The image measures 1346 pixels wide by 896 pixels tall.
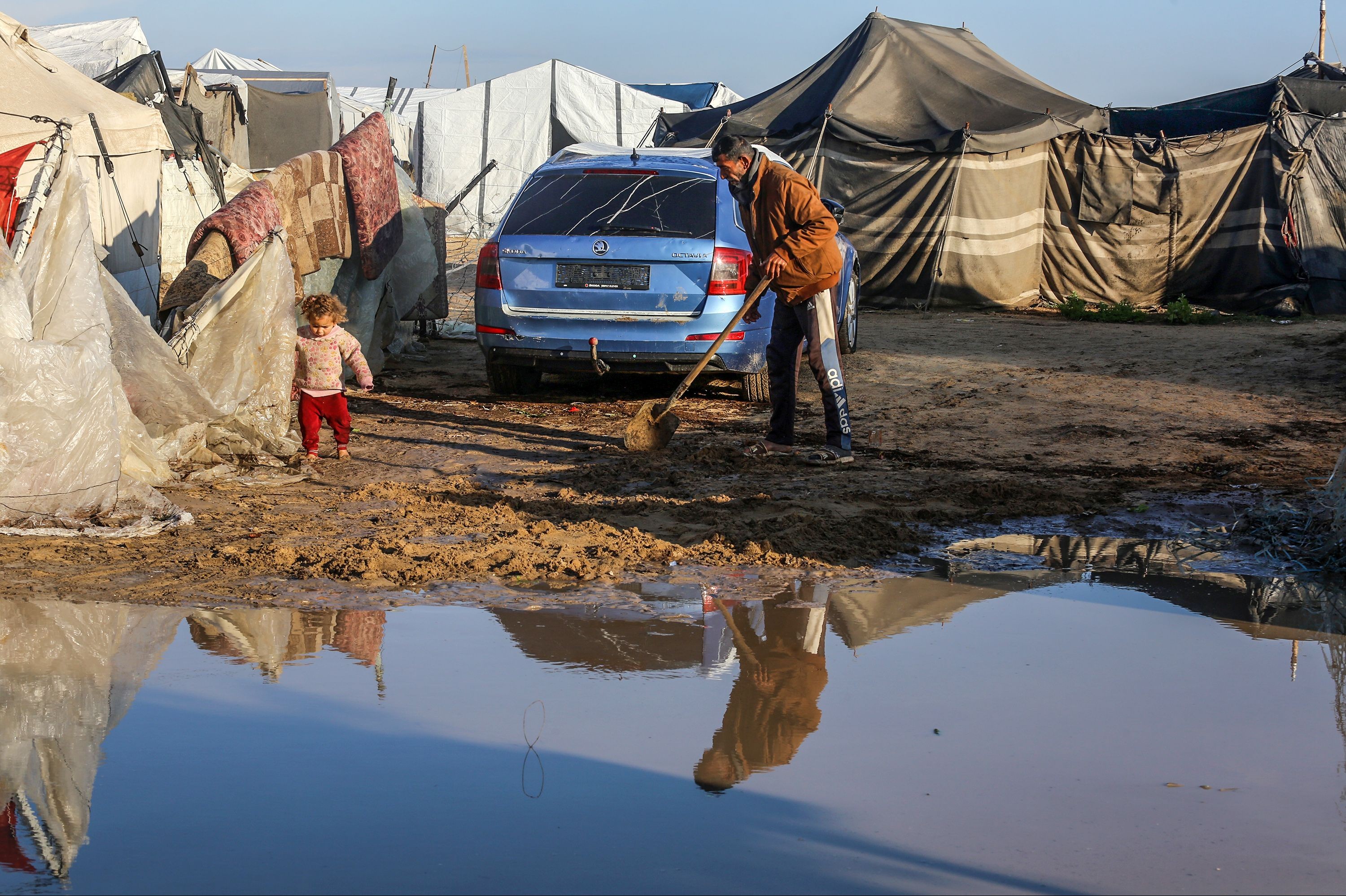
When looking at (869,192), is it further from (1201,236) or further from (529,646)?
(529,646)

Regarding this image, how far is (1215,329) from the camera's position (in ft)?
44.6

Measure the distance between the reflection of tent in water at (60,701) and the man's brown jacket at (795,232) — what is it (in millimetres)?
3819

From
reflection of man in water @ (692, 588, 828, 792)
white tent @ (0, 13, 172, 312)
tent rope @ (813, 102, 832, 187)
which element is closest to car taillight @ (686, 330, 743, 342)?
reflection of man in water @ (692, 588, 828, 792)

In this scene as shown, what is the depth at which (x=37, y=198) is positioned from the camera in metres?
5.55

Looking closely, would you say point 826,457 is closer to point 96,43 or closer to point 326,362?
point 326,362

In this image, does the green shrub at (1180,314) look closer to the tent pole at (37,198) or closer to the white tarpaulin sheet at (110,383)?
the white tarpaulin sheet at (110,383)

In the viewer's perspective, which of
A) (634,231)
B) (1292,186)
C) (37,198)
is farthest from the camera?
(1292,186)

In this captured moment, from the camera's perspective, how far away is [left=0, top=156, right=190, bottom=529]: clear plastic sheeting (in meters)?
4.79

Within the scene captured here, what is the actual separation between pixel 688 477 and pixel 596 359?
5.78 ft

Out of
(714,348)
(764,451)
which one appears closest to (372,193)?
(714,348)

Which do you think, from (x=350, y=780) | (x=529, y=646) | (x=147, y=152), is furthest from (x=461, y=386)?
(x=350, y=780)

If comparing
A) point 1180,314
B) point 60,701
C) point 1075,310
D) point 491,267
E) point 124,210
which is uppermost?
point 124,210

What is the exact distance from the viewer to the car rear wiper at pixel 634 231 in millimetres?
7559

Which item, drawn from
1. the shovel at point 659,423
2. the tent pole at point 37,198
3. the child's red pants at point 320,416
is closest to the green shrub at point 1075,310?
the shovel at point 659,423
